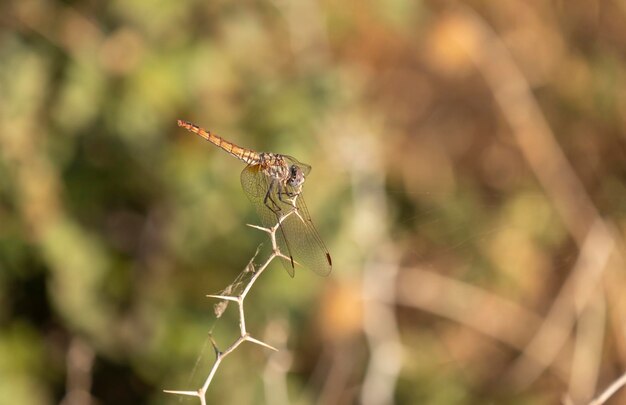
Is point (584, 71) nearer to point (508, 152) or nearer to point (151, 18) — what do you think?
point (508, 152)

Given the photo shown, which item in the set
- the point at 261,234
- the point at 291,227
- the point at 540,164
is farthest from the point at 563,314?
the point at 291,227

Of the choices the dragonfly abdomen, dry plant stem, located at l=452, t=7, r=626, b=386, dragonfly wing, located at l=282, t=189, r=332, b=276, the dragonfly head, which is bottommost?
dragonfly wing, located at l=282, t=189, r=332, b=276

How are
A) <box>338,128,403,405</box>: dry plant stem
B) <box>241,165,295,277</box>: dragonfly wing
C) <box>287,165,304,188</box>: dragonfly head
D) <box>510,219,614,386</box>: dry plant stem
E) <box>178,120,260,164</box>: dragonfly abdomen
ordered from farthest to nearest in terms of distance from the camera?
<box>510,219,614,386</box>: dry plant stem < <box>338,128,403,405</box>: dry plant stem < <box>178,120,260,164</box>: dragonfly abdomen < <box>287,165,304,188</box>: dragonfly head < <box>241,165,295,277</box>: dragonfly wing

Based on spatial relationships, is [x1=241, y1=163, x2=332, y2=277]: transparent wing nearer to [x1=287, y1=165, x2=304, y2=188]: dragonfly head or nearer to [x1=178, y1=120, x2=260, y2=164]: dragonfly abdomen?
[x1=287, y1=165, x2=304, y2=188]: dragonfly head

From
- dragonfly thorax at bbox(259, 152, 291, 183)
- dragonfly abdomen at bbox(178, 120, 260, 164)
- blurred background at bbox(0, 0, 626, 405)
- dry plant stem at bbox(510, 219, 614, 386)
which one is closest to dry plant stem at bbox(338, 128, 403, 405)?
blurred background at bbox(0, 0, 626, 405)

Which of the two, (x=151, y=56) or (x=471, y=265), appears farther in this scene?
(x=471, y=265)

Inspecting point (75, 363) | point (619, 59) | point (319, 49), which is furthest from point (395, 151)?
point (75, 363)

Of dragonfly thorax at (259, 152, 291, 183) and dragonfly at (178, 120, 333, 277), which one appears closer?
dragonfly at (178, 120, 333, 277)
